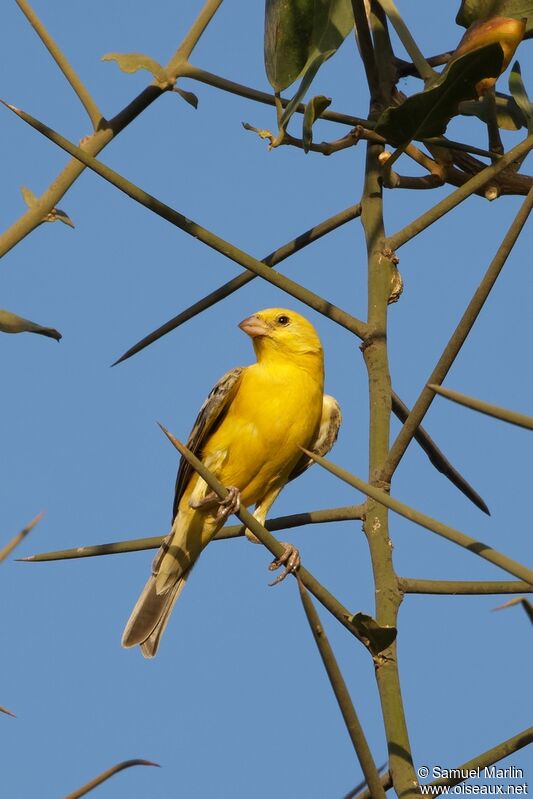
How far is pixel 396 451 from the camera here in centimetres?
193

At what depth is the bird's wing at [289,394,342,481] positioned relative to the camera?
606cm

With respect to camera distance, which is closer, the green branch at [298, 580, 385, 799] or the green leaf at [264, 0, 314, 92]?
the green branch at [298, 580, 385, 799]

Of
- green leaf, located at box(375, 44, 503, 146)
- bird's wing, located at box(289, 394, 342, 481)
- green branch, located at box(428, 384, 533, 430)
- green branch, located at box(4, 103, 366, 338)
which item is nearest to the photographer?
green branch, located at box(428, 384, 533, 430)

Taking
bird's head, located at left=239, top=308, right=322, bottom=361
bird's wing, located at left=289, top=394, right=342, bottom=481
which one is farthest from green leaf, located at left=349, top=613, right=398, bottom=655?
bird's head, located at left=239, top=308, right=322, bottom=361

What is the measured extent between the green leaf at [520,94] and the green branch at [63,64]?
98 centimetres

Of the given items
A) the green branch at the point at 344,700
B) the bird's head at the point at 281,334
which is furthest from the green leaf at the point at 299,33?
the bird's head at the point at 281,334

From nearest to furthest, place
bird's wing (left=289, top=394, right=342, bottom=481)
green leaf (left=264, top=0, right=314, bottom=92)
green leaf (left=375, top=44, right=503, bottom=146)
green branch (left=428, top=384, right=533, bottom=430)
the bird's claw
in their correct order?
1. green branch (left=428, top=384, right=533, bottom=430)
2. the bird's claw
3. green leaf (left=375, top=44, right=503, bottom=146)
4. green leaf (left=264, top=0, right=314, bottom=92)
5. bird's wing (left=289, top=394, right=342, bottom=481)

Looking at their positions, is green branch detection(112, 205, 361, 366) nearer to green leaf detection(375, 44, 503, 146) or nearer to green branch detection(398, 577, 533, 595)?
green leaf detection(375, 44, 503, 146)

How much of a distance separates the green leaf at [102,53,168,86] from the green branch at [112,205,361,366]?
43 cm

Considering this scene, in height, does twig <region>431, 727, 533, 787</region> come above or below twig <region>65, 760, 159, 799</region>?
above

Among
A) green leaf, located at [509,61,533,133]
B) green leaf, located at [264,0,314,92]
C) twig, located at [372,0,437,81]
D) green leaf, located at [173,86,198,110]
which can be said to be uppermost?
green leaf, located at [509,61,533,133]

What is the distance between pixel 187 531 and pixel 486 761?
439 cm

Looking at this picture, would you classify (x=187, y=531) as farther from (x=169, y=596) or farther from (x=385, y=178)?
(x=385, y=178)

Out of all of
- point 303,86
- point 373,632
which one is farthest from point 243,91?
point 373,632
